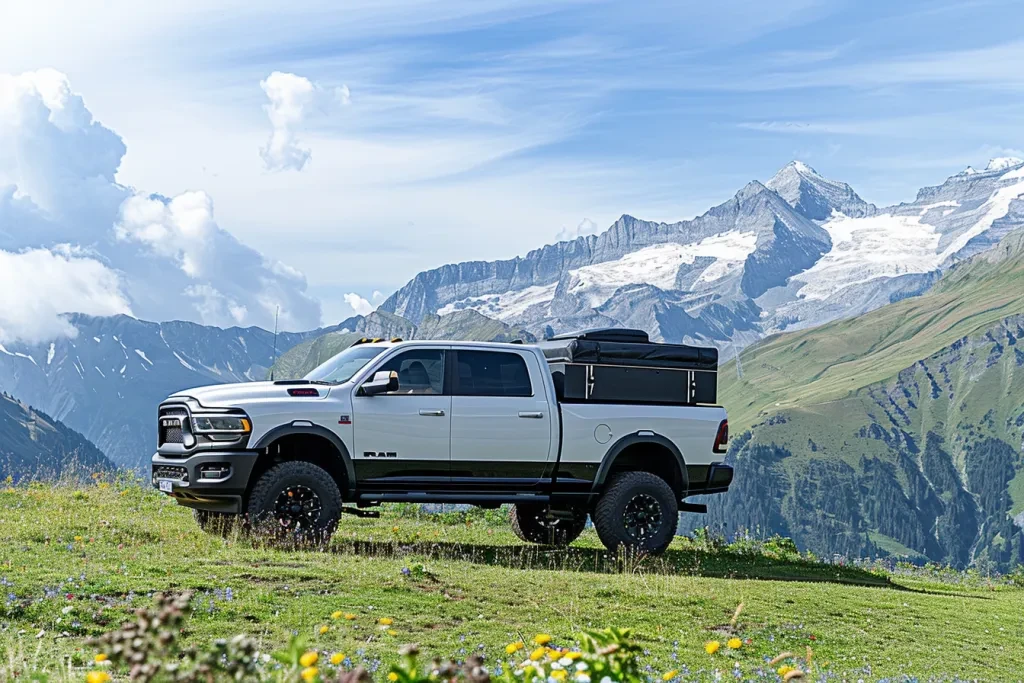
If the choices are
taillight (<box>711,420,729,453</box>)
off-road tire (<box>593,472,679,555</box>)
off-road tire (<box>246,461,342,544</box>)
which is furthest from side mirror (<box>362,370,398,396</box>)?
taillight (<box>711,420,729,453</box>)

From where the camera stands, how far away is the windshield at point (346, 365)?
43.4ft

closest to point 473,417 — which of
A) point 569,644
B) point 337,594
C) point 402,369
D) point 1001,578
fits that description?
point 402,369

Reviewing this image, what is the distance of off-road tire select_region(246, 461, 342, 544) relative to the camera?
39.7 ft

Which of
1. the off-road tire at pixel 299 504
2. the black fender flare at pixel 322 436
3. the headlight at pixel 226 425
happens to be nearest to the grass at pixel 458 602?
the off-road tire at pixel 299 504

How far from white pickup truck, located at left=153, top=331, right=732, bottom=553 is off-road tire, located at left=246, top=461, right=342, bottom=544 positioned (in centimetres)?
1

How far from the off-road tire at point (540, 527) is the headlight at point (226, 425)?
4790 millimetres

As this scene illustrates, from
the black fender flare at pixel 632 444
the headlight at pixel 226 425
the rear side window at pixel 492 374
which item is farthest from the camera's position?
the black fender flare at pixel 632 444

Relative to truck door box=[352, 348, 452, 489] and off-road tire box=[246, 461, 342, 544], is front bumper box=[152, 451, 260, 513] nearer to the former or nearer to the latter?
off-road tire box=[246, 461, 342, 544]

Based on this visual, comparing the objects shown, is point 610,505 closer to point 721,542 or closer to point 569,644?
point 721,542

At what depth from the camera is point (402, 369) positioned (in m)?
13.2

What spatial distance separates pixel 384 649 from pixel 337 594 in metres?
1.87

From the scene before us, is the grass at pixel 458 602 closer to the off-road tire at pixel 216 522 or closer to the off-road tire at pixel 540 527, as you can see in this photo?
the off-road tire at pixel 216 522

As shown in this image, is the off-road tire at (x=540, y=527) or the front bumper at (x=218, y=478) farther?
the off-road tire at (x=540, y=527)

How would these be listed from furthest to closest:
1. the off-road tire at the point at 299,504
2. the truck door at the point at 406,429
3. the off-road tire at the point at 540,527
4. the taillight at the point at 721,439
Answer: the off-road tire at the point at 540,527 → the taillight at the point at 721,439 → the truck door at the point at 406,429 → the off-road tire at the point at 299,504
